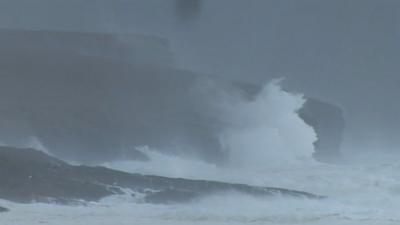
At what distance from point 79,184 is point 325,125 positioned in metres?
3.91

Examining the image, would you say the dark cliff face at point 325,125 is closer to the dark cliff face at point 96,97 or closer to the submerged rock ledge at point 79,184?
the dark cliff face at point 96,97

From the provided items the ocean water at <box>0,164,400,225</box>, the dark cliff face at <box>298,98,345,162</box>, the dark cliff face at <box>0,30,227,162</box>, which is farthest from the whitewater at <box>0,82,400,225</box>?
the dark cliff face at <box>0,30,227,162</box>

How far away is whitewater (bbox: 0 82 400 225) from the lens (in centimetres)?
1080

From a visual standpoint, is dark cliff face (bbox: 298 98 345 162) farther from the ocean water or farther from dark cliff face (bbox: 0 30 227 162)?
dark cliff face (bbox: 0 30 227 162)

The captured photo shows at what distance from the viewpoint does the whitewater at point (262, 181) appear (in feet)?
35.4

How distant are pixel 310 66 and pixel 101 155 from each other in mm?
3619

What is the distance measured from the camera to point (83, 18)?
1445cm

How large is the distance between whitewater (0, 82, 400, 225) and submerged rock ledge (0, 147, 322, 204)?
7.8 inches

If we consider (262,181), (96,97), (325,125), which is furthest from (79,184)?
(325,125)

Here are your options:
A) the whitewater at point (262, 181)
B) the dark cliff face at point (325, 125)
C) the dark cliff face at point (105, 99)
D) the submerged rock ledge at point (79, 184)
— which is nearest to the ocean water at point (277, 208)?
the whitewater at point (262, 181)

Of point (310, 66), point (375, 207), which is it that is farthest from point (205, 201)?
point (310, 66)

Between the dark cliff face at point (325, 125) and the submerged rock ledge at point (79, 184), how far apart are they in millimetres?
1624

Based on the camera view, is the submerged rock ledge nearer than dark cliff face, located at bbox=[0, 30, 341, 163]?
Yes

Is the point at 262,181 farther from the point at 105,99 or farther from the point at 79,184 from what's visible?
the point at 105,99
